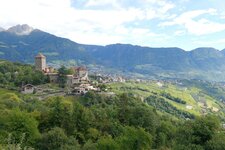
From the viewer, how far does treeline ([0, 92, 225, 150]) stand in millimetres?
52719

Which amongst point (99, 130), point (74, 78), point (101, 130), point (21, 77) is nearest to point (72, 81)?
point (74, 78)

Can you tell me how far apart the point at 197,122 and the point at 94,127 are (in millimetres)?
29013

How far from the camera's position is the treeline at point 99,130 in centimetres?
5272

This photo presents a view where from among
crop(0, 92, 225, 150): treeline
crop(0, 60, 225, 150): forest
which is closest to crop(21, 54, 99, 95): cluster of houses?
crop(0, 60, 225, 150): forest

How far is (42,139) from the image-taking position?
6066 centimetres

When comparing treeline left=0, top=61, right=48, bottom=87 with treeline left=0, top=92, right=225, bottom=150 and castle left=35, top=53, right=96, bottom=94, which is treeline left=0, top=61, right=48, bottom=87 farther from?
treeline left=0, top=92, right=225, bottom=150

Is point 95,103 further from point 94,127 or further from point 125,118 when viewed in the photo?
point 94,127

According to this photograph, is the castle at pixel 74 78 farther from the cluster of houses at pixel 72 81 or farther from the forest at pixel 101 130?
the forest at pixel 101 130

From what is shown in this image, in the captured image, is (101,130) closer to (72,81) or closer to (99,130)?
(99,130)

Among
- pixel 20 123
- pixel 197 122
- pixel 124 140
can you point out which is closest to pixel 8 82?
pixel 20 123

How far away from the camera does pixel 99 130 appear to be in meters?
77.8

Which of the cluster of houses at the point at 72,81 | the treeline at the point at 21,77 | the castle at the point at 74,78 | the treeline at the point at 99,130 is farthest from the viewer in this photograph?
the treeline at the point at 21,77

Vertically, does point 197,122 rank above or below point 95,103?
above

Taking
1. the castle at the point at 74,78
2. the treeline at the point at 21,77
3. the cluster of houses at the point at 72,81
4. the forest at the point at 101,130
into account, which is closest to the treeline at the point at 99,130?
the forest at the point at 101,130
